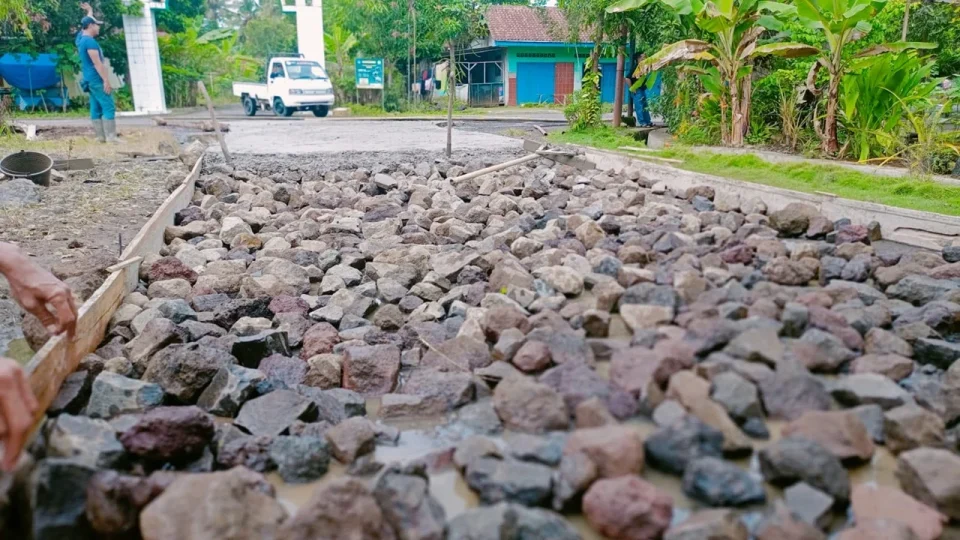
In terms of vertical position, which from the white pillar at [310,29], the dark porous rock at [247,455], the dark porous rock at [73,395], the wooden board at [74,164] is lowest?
the dark porous rock at [247,455]

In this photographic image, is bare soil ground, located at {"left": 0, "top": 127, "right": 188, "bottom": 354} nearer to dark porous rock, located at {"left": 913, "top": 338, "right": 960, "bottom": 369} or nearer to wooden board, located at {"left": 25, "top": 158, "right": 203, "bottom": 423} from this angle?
wooden board, located at {"left": 25, "top": 158, "right": 203, "bottom": 423}

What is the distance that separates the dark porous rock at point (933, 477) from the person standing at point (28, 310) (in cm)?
244

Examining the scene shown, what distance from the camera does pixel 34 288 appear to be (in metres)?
2.57

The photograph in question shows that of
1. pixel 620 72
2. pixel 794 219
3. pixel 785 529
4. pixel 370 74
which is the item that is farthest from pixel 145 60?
pixel 785 529

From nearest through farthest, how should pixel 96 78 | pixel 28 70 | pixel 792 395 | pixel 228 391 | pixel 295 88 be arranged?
pixel 792 395, pixel 228 391, pixel 96 78, pixel 295 88, pixel 28 70

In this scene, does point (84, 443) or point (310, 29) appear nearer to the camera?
point (84, 443)

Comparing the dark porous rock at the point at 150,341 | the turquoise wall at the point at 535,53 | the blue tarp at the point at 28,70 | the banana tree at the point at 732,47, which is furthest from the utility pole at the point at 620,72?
the blue tarp at the point at 28,70

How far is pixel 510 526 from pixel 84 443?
132 cm

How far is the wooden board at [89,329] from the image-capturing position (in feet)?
8.72

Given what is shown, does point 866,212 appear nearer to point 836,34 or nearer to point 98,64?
point 836,34

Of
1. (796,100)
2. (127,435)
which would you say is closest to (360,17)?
(796,100)

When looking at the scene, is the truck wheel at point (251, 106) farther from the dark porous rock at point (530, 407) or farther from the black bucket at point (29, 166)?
the dark porous rock at point (530, 407)

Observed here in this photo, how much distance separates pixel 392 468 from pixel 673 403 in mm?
927

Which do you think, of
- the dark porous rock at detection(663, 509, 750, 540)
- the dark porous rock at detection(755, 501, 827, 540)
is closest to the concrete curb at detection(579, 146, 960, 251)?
the dark porous rock at detection(755, 501, 827, 540)
